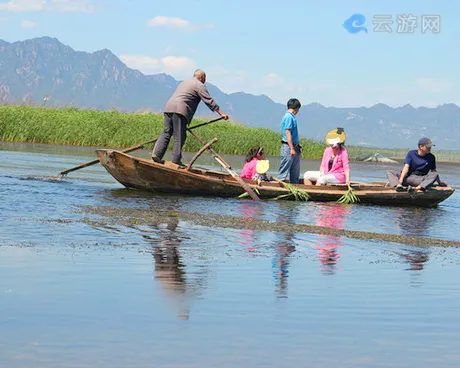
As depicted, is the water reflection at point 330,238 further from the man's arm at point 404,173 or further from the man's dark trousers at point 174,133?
the man's dark trousers at point 174,133

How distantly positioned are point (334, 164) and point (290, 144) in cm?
88

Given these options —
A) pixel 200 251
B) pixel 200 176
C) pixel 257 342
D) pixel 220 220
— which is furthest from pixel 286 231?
pixel 257 342

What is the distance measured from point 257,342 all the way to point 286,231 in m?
5.68

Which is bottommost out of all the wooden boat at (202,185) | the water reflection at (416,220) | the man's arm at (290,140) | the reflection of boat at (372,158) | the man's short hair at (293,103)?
the water reflection at (416,220)

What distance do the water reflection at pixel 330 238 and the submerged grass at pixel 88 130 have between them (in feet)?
58.8

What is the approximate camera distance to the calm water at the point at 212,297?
15.3 ft

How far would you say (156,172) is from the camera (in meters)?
14.7

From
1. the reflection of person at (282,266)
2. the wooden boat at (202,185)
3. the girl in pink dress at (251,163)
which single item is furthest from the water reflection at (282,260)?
the girl in pink dress at (251,163)

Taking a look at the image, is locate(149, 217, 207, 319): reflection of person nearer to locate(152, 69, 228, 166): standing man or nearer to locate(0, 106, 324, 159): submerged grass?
locate(152, 69, 228, 166): standing man

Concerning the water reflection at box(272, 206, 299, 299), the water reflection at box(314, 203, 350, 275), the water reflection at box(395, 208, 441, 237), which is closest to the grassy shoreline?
the water reflection at box(395, 208, 441, 237)

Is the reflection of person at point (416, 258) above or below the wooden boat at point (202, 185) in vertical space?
below

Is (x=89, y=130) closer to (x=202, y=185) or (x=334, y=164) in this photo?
(x=334, y=164)

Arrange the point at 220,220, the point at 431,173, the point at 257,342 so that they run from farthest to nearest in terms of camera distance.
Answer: the point at 431,173
the point at 220,220
the point at 257,342

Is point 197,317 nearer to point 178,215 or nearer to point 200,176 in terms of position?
point 178,215
